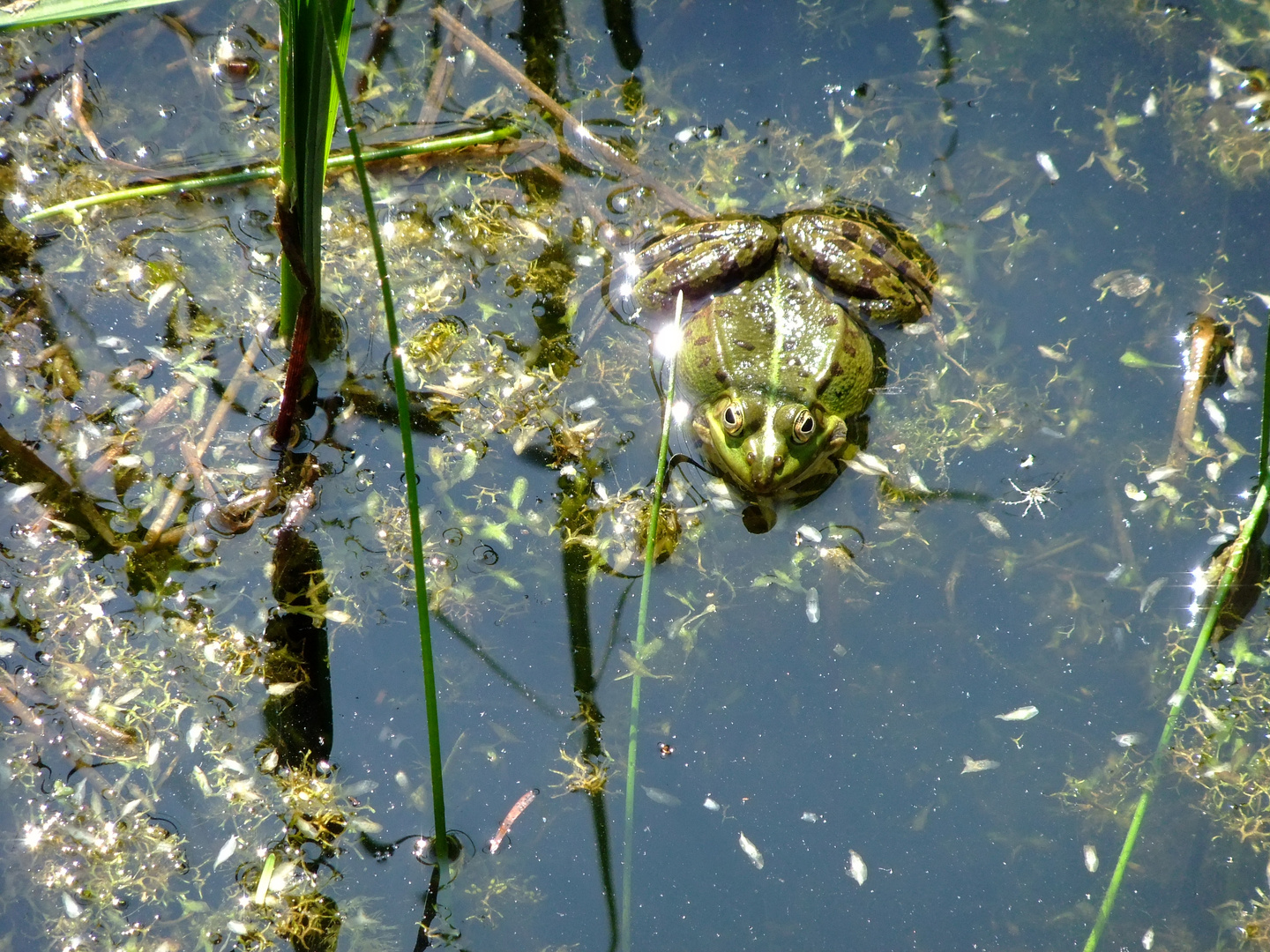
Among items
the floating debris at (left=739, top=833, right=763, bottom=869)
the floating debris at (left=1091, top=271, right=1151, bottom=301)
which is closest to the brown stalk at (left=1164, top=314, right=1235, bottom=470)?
the floating debris at (left=1091, top=271, right=1151, bottom=301)

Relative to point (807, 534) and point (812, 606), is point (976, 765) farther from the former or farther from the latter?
point (807, 534)

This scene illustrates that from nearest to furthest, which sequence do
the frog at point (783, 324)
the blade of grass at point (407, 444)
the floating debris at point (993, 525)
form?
the blade of grass at point (407, 444)
the frog at point (783, 324)
the floating debris at point (993, 525)

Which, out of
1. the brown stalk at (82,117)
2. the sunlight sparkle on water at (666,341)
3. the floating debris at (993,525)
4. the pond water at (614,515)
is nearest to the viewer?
the pond water at (614,515)

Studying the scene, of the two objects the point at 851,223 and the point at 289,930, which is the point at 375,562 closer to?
the point at 289,930

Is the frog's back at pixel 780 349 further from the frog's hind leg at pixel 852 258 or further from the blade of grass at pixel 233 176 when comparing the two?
the blade of grass at pixel 233 176

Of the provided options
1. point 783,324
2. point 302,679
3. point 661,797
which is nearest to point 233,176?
point 302,679

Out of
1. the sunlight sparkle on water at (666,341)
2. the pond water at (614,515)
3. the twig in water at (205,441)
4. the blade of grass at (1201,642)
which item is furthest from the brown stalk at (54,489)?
the blade of grass at (1201,642)

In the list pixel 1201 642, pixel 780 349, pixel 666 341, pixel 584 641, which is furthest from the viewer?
pixel 666 341
